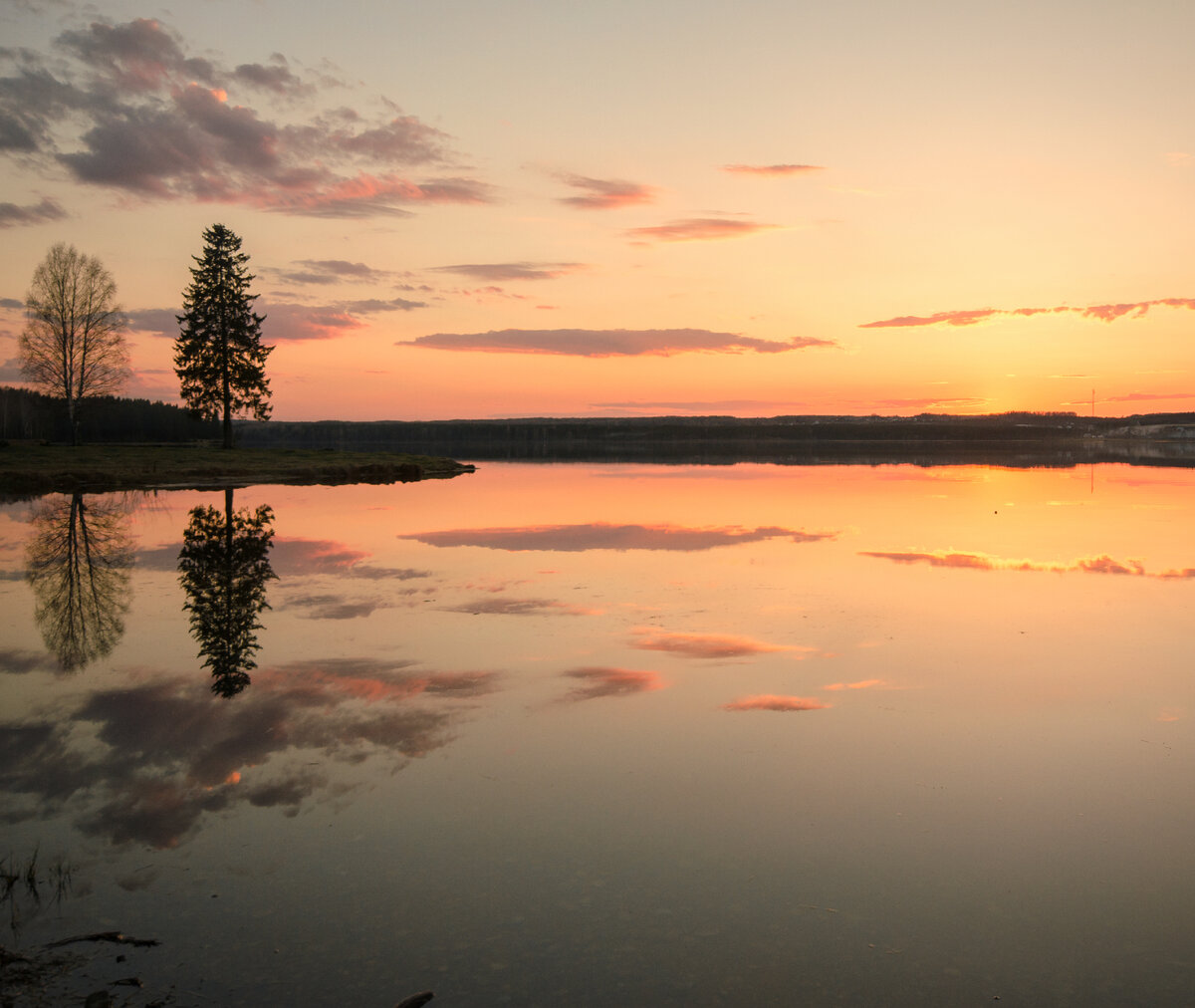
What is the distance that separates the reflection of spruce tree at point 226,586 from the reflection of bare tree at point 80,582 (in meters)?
1.32

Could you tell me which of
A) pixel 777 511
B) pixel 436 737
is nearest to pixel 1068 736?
pixel 436 737

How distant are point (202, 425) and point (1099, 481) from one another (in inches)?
4471

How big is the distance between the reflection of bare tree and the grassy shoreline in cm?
1762

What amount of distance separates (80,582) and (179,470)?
36682 millimetres

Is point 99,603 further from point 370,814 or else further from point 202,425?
point 202,425

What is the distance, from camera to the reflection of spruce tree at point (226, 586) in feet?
44.0

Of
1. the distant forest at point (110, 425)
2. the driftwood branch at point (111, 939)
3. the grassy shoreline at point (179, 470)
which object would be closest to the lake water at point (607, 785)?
the driftwood branch at point (111, 939)

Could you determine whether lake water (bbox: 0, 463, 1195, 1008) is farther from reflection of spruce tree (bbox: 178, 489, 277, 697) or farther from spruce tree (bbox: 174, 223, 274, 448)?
spruce tree (bbox: 174, 223, 274, 448)

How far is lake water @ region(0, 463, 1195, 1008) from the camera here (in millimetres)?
6047

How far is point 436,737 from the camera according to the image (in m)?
10.2

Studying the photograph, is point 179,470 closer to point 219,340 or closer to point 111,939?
point 219,340

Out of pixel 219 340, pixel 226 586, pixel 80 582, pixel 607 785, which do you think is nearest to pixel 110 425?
pixel 219 340

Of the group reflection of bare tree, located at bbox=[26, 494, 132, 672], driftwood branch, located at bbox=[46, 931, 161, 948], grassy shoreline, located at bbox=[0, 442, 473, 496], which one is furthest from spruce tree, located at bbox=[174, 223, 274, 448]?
driftwood branch, located at bbox=[46, 931, 161, 948]

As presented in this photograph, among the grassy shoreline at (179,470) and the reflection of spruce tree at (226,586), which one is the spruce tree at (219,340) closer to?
the grassy shoreline at (179,470)
